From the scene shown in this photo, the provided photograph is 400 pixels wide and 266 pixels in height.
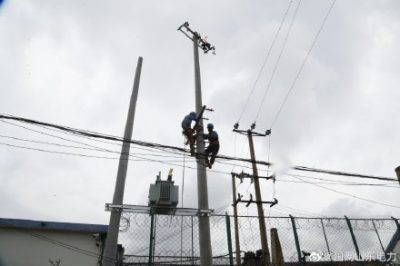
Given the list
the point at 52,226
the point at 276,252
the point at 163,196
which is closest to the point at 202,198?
the point at 276,252

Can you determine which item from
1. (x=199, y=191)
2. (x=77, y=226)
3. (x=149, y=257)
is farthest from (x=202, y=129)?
(x=77, y=226)

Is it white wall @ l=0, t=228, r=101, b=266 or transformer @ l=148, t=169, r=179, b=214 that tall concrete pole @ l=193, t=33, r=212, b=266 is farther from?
white wall @ l=0, t=228, r=101, b=266

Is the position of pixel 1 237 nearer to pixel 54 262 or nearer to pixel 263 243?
pixel 54 262

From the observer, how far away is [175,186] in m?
8.77

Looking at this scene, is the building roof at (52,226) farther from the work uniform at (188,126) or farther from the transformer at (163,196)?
the work uniform at (188,126)

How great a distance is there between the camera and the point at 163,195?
850 centimetres

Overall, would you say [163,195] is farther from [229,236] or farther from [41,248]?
[41,248]

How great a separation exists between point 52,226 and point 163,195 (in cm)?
443

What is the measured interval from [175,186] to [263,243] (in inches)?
163

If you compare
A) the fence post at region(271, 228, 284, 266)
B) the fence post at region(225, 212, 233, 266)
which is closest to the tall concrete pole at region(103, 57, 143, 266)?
the fence post at region(271, 228, 284, 266)

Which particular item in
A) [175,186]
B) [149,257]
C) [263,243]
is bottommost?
[149,257]

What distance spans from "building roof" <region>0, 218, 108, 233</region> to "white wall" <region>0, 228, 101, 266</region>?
0.57 ft

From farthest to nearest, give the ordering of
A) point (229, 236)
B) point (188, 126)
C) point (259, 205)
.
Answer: point (259, 205) < point (229, 236) < point (188, 126)

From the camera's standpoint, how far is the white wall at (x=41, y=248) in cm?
957
